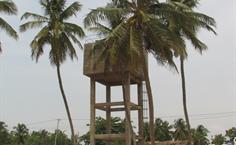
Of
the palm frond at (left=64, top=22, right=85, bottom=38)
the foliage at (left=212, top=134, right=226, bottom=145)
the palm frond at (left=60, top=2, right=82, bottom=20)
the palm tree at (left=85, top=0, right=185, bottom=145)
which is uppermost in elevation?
the palm frond at (left=60, top=2, right=82, bottom=20)

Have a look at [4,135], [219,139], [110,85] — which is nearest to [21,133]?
[4,135]

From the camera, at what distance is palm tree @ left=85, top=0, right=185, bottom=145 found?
73.3 feet

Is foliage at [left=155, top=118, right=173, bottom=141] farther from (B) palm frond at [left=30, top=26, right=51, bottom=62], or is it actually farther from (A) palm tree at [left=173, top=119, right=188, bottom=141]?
(B) palm frond at [left=30, top=26, right=51, bottom=62]

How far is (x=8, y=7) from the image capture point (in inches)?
1137

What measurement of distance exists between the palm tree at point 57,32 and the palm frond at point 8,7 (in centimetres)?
303

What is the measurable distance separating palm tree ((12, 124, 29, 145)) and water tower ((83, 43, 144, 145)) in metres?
68.0

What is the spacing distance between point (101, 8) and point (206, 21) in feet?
22.1

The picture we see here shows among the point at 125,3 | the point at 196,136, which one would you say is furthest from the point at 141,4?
the point at 196,136

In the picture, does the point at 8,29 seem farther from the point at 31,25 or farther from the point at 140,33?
the point at 140,33

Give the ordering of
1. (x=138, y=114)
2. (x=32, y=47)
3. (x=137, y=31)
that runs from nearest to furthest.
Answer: (x=137, y=31), (x=32, y=47), (x=138, y=114)

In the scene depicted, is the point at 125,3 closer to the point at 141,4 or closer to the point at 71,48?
the point at 141,4

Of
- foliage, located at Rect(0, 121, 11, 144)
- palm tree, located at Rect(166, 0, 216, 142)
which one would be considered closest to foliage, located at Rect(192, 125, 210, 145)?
foliage, located at Rect(0, 121, 11, 144)

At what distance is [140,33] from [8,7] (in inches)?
436

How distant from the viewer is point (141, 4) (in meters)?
23.1
